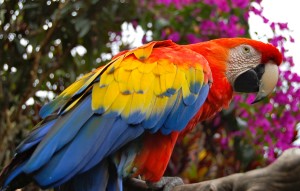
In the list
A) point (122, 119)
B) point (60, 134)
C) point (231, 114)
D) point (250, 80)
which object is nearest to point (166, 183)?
point (122, 119)

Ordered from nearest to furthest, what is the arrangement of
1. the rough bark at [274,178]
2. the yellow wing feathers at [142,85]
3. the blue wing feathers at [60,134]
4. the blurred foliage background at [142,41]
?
the rough bark at [274,178]
the blue wing feathers at [60,134]
the yellow wing feathers at [142,85]
the blurred foliage background at [142,41]

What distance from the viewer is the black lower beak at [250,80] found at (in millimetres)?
1866

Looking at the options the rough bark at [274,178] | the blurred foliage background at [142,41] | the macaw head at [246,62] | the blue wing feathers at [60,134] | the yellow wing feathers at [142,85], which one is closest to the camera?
the rough bark at [274,178]

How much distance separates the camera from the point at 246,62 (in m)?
1.88

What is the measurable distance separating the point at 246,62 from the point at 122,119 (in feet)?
1.93

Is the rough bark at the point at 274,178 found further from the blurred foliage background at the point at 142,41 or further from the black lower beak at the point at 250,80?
the blurred foliage background at the point at 142,41

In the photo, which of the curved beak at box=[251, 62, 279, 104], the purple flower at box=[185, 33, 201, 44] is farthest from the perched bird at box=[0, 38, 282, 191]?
the purple flower at box=[185, 33, 201, 44]

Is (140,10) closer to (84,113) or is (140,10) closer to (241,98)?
(241,98)

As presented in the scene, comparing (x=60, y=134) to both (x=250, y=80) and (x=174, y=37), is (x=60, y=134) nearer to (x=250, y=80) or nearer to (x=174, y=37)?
(x=250, y=80)

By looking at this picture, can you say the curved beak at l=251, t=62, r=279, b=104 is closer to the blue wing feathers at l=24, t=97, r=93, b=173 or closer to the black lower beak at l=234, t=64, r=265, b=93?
the black lower beak at l=234, t=64, r=265, b=93

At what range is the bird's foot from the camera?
157cm

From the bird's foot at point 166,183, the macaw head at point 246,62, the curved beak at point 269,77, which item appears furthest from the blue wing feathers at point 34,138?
the curved beak at point 269,77

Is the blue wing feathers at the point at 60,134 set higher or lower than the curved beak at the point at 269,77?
higher

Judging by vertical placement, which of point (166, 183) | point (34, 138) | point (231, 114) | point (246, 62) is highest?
point (34, 138)
